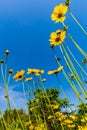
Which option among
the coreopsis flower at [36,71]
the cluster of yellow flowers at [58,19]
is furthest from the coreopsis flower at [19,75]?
the cluster of yellow flowers at [58,19]

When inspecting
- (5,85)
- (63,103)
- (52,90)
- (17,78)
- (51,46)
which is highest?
(52,90)

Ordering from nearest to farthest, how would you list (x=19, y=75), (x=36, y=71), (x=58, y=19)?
(x=58, y=19)
(x=19, y=75)
(x=36, y=71)

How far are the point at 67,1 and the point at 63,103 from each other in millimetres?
17143

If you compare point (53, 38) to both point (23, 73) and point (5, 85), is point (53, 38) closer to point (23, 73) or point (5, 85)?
point (5, 85)

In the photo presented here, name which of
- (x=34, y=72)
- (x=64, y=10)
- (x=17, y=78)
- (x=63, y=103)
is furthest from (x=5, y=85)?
(x=63, y=103)

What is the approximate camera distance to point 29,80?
718cm

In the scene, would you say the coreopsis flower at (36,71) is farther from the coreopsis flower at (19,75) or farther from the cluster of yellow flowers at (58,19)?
the cluster of yellow flowers at (58,19)

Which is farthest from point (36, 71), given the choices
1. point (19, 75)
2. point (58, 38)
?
point (58, 38)

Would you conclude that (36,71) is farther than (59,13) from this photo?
Yes

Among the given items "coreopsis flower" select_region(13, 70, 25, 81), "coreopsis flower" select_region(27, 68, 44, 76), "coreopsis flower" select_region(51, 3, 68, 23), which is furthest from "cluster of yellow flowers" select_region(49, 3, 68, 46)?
"coreopsis flower" select_region(27, 68, 44, 76)

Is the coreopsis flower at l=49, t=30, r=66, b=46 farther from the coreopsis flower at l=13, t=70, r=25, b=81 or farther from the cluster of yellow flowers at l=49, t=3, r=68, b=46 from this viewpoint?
the coreopsis flower at l=13, t=70, r=25, b=81

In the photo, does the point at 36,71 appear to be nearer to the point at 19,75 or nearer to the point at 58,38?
the point at 19,75

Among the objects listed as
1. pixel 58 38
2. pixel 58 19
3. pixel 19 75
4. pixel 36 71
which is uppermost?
pixel 36 71

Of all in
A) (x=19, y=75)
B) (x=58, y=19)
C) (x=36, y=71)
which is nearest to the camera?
(x=58, y=19)
